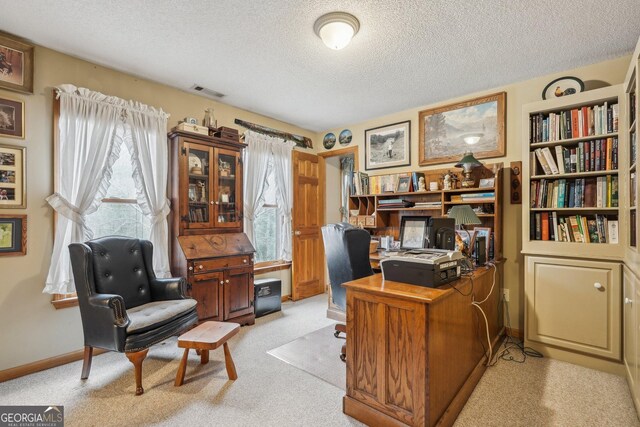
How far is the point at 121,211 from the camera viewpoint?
9.75 ft

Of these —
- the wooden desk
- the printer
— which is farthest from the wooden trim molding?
the printer

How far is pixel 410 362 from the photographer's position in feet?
5.12

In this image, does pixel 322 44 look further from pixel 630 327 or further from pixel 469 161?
pixel 630 327

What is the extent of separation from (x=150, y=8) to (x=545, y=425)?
3659mm

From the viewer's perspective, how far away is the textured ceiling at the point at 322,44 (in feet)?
6.52

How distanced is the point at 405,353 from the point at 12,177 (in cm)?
315

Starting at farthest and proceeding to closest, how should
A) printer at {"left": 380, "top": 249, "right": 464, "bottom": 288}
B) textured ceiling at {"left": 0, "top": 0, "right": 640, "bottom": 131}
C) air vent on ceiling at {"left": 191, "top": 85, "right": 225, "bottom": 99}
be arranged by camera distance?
air vent on ceiling at {"left": 191, "top": 85, "right": 225, "bottom": 99}
textured ceiling at {"left": 0, "top": 0, "right": 640, "bottom": 131}
printer at {"left": 380, "top": 249, "right": 464, "bottom": 288}

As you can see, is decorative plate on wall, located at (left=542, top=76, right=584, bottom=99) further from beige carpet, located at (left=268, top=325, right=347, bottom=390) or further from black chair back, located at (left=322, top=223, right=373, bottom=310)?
beige carpet, located at (left=268, top=325, right=347, bottom=390)

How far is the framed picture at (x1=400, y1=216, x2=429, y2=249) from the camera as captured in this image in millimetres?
2527

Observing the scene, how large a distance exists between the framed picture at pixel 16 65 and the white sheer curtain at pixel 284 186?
2.53 meters

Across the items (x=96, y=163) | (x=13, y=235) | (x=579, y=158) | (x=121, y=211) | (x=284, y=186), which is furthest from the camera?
(x=284, y=186)

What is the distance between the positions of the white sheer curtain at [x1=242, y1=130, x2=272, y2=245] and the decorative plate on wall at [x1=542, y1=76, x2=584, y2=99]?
3243 mm

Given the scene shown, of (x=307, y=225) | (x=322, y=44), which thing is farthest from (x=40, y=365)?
(x=322, y=44)

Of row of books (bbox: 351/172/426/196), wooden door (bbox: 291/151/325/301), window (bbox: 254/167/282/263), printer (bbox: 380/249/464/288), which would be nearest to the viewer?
printer (bbox: 380/249/464/288)
